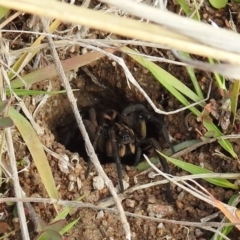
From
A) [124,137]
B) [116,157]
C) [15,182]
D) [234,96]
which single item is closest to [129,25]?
[15,182]

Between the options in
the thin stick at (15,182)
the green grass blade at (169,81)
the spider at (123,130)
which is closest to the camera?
the thin stick at (15,182)

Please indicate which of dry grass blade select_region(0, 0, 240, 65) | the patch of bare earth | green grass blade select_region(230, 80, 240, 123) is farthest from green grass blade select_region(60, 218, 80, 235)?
dry grass blade select_region(0, 0, 240, 65)

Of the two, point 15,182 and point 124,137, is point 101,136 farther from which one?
point 15,182

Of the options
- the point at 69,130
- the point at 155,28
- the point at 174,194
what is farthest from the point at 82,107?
the point at 155,28

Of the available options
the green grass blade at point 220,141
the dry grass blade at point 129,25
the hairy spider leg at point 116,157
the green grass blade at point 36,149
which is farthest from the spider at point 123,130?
the dry grass blade at point 129,25

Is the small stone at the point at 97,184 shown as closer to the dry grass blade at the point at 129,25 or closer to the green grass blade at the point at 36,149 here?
the green grass blade at the point at 36,149

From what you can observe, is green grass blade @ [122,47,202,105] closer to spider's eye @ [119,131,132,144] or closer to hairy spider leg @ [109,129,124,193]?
hairy spider leg @ [109,129,124,193]

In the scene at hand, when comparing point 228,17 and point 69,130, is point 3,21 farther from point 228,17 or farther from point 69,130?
point 228,17
